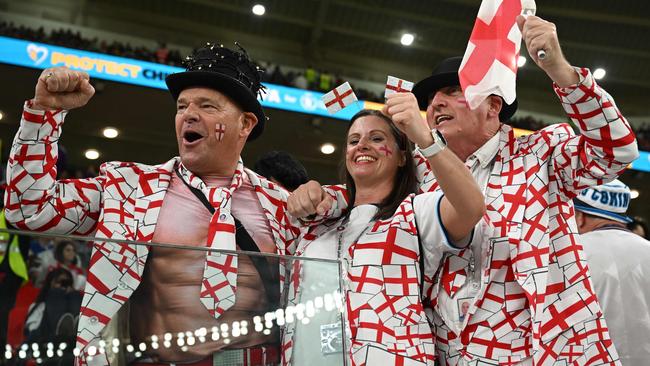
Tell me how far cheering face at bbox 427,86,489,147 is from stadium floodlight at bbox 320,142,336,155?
12.0m

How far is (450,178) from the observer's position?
1.62m

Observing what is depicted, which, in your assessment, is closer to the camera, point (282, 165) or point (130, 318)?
point (130, 318)

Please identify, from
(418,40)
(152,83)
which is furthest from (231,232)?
(418,40)

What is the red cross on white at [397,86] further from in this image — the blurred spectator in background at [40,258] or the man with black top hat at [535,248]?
the blurred spectator in background at [40,258]

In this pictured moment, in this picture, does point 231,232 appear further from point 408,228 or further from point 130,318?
point 130,318

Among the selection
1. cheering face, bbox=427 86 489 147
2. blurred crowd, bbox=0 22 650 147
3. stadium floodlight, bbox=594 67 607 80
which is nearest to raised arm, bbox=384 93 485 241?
cheering face, bbox=427 86 489 147

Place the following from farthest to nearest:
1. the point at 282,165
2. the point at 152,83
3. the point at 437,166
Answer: the point at 152,83
the point at 282,165
the point at 437,166

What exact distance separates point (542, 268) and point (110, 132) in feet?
43.1

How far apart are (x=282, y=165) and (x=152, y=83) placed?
29.3 ft

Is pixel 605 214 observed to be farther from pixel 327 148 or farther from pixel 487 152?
pixel 327 148

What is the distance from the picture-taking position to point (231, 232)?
1851 millimetres

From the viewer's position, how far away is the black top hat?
2.08m

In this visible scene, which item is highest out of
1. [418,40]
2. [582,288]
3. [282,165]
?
[418,40]

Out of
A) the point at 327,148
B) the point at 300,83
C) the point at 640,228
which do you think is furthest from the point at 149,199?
the point at 327,148
